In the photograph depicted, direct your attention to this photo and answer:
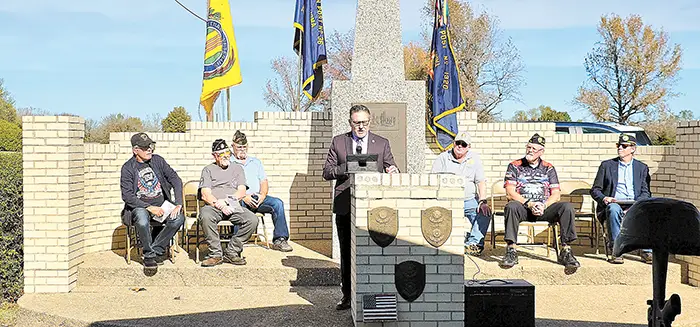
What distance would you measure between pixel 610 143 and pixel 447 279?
15.7ft

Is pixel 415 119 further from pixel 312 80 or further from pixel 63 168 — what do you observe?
pixel 63 168

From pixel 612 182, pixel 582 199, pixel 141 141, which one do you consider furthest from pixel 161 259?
pixel 582 199

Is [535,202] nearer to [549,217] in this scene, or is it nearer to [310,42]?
[549,217]

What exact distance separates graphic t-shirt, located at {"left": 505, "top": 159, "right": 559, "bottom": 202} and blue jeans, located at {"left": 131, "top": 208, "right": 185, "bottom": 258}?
141 inches

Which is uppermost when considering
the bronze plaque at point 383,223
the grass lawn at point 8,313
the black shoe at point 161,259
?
the bronze plaque at point 383,223

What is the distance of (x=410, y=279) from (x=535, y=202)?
2768 millimetres

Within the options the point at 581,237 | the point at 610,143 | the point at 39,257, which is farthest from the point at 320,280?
the point at 610,143

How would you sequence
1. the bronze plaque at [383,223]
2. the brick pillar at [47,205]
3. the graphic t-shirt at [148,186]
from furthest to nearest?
the graphic t-shirt at [148,186]
the brick pillar at [47,205]
the bronze plaque at [383,223]

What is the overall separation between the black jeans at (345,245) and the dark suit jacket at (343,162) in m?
0.11

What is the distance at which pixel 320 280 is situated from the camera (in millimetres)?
7289

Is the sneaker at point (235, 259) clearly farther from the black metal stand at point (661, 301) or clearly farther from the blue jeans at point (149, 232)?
the black metal stand at point (661, 301)

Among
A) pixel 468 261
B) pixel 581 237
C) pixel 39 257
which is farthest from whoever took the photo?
pixel 581 237

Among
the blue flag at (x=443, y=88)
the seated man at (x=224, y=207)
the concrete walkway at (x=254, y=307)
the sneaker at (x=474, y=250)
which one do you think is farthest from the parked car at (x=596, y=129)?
the seated man at (x=224, y=207)

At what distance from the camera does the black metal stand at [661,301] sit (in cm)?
280
